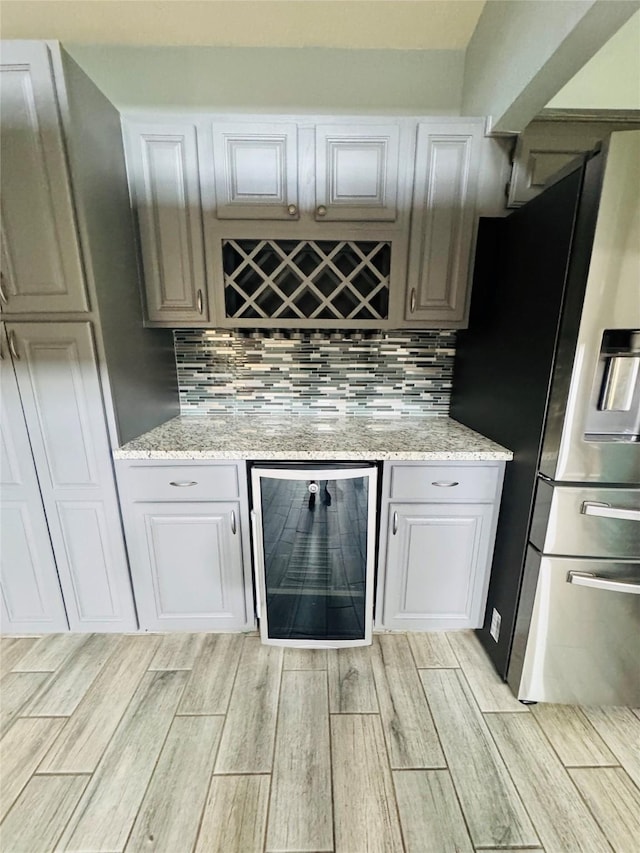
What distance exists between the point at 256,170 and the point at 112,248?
2.24 feet

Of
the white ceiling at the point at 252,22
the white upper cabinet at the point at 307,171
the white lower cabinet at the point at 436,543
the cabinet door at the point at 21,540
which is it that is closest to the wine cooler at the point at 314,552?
the white lower cabinet at the point at 436,543

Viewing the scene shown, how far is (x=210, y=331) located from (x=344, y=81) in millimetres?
1338

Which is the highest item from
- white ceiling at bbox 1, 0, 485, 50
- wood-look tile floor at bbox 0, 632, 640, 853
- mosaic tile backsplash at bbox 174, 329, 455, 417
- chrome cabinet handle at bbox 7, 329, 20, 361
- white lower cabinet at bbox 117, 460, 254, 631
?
white ceiling at bbox 1, 0, 485, 50

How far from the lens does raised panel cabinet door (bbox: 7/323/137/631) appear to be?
4.44 ft

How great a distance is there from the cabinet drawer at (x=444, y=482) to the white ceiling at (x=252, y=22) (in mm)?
1910

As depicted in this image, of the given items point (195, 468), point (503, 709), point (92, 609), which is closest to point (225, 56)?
point (195, 468)

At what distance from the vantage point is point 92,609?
1637mm

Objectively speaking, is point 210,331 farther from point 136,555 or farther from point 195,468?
point 136,555

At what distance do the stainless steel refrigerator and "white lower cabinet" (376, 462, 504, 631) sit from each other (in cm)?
9

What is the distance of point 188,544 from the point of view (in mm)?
1561

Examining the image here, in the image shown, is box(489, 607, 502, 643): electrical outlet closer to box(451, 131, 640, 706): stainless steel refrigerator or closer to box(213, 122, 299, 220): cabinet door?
box(451, 131, 640, 706): stainless steel refrigerator

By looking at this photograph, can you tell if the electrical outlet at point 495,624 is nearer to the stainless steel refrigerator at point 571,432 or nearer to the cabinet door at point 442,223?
the stainless steel refrigerator at point 571,432

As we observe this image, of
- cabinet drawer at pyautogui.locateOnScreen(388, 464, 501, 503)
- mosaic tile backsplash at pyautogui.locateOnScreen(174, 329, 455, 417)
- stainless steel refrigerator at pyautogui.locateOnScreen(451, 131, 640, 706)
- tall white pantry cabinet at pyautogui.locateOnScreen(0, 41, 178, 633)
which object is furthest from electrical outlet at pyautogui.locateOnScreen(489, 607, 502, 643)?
tall white pantry cabinet at pyautogui.locateOnScreen(0, 41, 178, 633)

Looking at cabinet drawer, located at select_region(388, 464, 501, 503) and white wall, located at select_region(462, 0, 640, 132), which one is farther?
cabinet drawer, located at select_region(388, 464, 501, 503)
